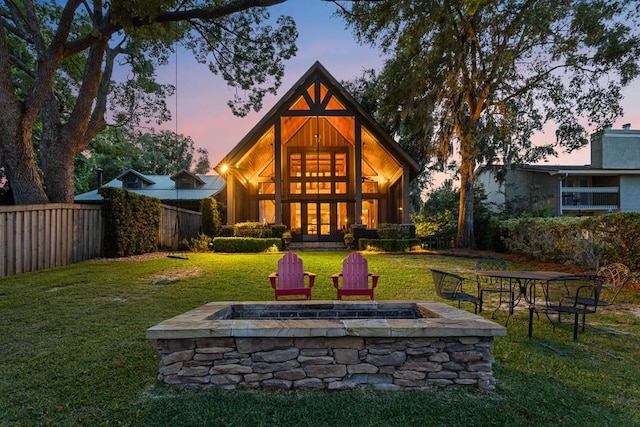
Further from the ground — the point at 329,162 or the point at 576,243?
the point at 329,162

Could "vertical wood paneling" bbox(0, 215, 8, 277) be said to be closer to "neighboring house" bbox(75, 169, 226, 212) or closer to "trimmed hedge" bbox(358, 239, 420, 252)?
"trimmed hedge" bbox(358, 239, 420, 252)

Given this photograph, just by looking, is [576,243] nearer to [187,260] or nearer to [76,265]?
[187,260]

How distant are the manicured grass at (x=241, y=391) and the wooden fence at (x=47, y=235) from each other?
237cm

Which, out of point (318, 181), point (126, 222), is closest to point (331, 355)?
point (126, 222)

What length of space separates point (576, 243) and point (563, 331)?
218 inches

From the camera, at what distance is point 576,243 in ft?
28.4

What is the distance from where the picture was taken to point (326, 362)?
2.74 metres

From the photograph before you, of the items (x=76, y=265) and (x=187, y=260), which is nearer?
(x=76, y=265)

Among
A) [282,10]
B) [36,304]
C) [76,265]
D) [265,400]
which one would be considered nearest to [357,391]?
[265,400]

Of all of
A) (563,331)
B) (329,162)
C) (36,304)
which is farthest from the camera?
(329,162)

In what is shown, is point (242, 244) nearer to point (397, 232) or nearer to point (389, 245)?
point (389, 245)

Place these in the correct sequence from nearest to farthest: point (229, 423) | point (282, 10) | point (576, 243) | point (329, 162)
→ point (229, 423) < point (576, 243) < point (282, 10) < point (329, 162)

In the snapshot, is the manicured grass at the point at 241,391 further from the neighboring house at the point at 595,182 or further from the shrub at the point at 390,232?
the neighboring house at the point at 595,182

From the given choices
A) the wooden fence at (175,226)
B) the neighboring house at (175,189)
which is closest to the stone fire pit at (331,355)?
the wooden fence at (175,226)
